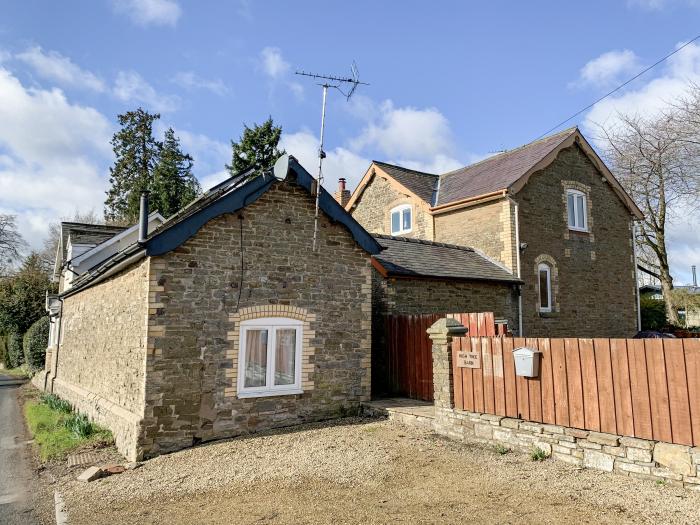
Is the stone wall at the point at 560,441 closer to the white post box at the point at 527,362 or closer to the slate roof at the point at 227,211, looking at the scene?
the white post box at the point at 527,362

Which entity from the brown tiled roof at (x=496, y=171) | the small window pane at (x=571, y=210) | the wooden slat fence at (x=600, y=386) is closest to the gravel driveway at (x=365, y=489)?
the wooden slat fence at (x=600, y=386)

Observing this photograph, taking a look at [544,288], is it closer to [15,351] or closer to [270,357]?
[270,357]

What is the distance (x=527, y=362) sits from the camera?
756cm

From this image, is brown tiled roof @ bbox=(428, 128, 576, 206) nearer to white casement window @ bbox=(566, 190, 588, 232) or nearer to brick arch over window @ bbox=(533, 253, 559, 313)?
white casement window @ bbox=(566, 190, 588, 232)

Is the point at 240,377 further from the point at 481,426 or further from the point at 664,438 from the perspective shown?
the point at 664,438

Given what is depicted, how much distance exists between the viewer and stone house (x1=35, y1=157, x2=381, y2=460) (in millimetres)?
8422

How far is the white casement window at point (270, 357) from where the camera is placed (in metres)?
9.22

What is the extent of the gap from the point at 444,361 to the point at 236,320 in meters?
3.92

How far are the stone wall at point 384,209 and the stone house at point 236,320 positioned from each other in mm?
9365

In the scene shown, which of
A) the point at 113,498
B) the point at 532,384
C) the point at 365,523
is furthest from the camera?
the point at 532,384

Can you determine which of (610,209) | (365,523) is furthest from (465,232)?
(365,523)

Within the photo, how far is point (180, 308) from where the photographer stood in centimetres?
862

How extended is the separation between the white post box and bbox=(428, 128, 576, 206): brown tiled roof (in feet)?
32.9

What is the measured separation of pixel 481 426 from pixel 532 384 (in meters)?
1.19
